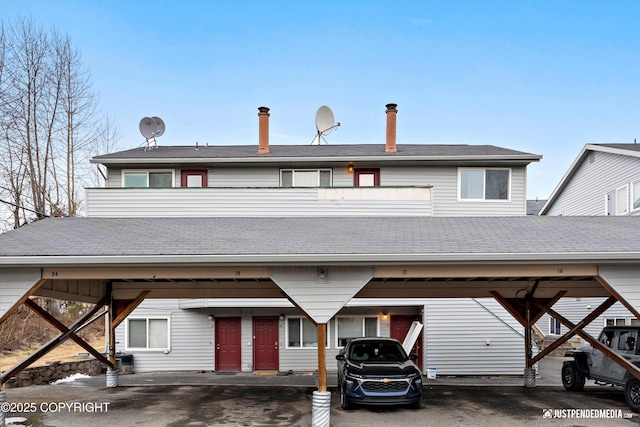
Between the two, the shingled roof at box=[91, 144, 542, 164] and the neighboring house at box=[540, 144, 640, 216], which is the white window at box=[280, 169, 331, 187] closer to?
the shingled roof at box=[91, 144, 542, 164]

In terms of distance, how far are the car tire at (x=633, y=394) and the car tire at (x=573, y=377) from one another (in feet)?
8.06

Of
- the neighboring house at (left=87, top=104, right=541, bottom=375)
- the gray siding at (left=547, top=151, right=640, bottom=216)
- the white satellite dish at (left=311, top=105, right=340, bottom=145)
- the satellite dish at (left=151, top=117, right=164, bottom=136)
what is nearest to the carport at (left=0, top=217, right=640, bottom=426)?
the neighboring house at (left=87, top=104, right=541, bottom=375)

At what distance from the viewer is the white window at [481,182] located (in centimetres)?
1870

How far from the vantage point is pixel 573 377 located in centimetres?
1374

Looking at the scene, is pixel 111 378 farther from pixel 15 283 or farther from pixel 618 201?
pixel 618 201

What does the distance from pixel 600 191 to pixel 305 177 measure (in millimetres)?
13464

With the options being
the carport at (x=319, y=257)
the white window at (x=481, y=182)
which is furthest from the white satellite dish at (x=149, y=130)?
the white window at (x=481, y=182)

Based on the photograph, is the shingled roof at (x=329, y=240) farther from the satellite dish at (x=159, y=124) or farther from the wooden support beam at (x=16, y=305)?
the satellite dish at (x=159, y=124)

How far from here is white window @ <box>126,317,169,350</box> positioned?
1808 centimetres

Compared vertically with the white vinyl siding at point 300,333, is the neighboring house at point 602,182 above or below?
above

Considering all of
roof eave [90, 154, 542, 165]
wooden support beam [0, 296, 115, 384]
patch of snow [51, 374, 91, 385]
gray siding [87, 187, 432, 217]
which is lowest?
patch of snow [51, 374, 91, 385]

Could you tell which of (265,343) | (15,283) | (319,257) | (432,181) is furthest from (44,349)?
(432,181)

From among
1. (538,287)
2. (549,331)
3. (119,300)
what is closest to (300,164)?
(119,300)

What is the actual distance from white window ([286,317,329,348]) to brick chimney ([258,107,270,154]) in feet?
21.9
